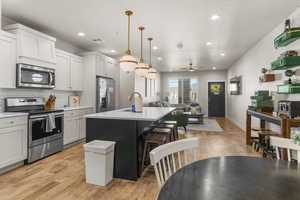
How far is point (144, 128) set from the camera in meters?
2.81

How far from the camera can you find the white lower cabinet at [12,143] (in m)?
2.62

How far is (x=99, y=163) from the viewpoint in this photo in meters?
2.31

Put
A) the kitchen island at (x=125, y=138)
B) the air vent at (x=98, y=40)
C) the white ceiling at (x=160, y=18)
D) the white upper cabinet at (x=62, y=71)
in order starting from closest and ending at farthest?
the kitchen island at (x=125, y=138) < the white ceiling at (x=160, y=18) < the white upper cabinet at (x=62, y=71) < the air vent at (x=98, y=40)

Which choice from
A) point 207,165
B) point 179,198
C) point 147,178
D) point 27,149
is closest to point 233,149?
point 147,178

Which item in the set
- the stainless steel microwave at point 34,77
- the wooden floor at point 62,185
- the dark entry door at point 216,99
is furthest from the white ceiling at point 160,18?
the dark entry door at point 216,99

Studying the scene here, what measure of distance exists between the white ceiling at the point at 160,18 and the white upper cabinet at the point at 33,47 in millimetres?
271

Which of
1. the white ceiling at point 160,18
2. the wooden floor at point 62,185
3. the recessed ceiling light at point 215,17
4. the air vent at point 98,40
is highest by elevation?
the air vent at point 98,40

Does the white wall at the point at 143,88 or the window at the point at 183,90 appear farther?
the window at the point at 183,90

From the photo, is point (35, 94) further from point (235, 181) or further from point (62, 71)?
point (235, 181)

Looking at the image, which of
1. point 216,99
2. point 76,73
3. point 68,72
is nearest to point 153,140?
point 68,72

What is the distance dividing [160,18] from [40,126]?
3.14 meters

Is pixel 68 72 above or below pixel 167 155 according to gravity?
above

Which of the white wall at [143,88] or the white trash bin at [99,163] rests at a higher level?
the white wall at [143,88]

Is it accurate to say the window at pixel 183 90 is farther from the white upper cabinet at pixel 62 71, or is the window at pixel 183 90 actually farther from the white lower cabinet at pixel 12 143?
the white lower cabinet at pixel 12 143
